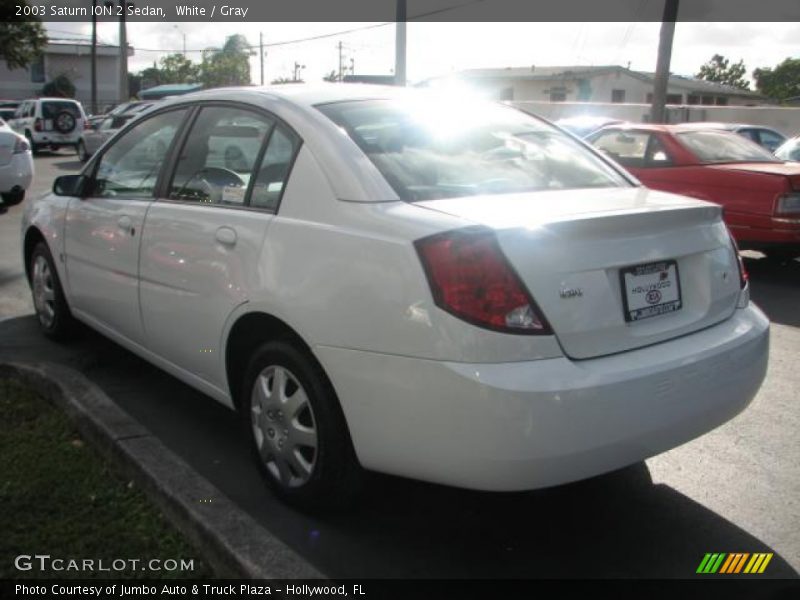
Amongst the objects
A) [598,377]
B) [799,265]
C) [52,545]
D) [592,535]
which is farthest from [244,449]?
[799,265]

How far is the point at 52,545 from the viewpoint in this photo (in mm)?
Result: 2832

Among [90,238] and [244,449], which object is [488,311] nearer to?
[244,449]

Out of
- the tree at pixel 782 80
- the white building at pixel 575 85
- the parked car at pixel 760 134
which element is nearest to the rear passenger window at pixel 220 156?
the parked car at pixel 760 134

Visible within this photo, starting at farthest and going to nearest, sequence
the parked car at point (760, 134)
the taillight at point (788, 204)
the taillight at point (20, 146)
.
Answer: the parked car at point (760, 134), the taillight at point (20, 146), the taillight at point (788, 204)

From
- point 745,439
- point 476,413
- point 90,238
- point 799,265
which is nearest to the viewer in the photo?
point 476,413

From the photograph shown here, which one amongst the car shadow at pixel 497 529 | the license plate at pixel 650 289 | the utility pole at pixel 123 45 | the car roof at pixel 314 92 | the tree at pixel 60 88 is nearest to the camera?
the license plate at pixel 650 289

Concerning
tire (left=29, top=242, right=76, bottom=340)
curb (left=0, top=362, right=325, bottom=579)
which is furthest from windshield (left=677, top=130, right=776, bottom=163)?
curb (left=0, top=362, right=325, bottom=579)

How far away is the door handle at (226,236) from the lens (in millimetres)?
3342

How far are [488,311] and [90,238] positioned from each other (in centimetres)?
283

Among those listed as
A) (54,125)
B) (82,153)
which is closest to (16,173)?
(82,153)

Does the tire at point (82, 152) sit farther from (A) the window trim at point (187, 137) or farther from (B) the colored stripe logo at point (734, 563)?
(B) the colored stripe logo at point (734, 563)

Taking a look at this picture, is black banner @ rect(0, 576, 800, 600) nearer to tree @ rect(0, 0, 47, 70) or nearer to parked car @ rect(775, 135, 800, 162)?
parked car @ rect(775, 135, 800, 162)

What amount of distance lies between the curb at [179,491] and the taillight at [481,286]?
97 cm

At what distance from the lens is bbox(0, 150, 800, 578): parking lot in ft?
9.52
